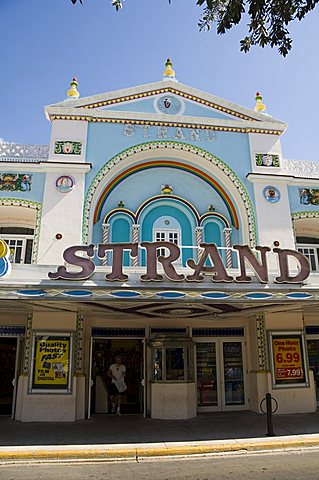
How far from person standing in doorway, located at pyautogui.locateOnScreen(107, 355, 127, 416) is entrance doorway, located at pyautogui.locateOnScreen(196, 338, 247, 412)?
2.40 m

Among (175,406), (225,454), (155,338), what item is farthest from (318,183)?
(225,454)

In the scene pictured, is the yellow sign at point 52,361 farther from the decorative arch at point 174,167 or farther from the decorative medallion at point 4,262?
the decorative arch at point 174,167

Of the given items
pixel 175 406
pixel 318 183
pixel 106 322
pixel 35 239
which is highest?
pixel 318 183

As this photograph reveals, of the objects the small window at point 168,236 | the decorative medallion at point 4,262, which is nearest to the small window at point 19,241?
the decorative medallion at point 4,262

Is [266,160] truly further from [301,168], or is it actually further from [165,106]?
[165,106]

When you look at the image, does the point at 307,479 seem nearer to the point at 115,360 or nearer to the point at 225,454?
the point at 225,454

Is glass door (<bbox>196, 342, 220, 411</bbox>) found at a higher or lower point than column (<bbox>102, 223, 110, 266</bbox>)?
lower

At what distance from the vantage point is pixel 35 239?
1251 centimetres

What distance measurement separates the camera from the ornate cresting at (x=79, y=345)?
468 inches

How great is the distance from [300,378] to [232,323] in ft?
8.32

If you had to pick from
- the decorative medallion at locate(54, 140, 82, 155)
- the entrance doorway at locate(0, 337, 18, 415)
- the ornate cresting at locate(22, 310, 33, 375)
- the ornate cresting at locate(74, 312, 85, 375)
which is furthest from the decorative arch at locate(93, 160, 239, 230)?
the entrance doorway at locate(0, 337, 18, 415)

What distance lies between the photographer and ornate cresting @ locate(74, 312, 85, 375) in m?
11.9

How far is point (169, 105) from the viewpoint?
14.6 m

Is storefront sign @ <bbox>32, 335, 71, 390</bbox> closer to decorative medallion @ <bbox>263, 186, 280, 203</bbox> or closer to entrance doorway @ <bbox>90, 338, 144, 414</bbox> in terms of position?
entrance doorway @ <bbox>90, 338, 144, 414</bbox>
